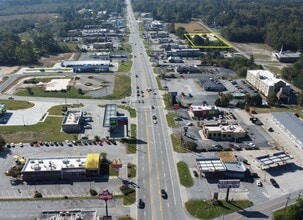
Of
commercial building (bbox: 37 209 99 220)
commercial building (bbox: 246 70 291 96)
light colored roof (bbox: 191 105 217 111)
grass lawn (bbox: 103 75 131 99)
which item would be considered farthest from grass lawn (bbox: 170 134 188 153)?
commercial building (bbox: 246 70 291 96)

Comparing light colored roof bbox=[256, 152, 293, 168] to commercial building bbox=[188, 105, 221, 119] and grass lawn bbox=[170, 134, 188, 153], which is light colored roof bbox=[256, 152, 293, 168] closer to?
grass lawn bbox=[170, 134, 188, 153]

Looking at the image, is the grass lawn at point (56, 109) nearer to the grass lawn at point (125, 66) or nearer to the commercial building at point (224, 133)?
the commercial building at point (224, 133)

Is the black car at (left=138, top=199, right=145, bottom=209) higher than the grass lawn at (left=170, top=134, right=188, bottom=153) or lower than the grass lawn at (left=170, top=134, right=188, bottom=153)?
lower

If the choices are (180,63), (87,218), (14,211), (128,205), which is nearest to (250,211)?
(128,205)

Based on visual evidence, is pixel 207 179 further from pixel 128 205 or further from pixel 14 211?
pixel 14 211

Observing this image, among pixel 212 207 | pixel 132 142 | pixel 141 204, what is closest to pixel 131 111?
pixel 132 142

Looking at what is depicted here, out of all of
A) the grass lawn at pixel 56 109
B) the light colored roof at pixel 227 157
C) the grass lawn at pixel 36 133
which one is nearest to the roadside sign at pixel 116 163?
the grass lawn at pixel 36 133
